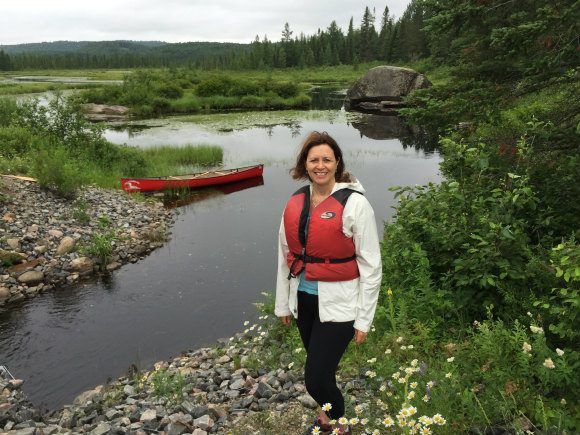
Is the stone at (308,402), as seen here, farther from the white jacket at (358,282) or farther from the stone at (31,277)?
the stone at (31,277)

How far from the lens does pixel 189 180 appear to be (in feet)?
65.5

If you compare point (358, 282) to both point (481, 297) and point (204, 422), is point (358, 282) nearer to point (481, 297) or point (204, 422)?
point (204, 422)

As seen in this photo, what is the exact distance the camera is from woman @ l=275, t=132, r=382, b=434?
3.49 metres

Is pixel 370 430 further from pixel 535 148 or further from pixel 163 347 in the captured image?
pixel 163 347

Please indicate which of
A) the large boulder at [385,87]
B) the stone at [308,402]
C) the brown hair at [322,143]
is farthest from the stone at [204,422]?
the large boulder at [385,87]

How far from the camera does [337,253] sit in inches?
139

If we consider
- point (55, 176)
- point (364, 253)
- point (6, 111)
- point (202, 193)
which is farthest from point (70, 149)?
point (364, 253)

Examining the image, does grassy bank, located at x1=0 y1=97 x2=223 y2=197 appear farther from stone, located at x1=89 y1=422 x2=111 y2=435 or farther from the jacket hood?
the jacket hood

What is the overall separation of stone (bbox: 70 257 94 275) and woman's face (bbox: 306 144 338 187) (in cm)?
1092

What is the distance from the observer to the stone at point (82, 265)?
12.6m

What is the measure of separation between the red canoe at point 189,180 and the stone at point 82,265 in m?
6.69

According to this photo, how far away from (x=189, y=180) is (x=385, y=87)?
35155 millimetres

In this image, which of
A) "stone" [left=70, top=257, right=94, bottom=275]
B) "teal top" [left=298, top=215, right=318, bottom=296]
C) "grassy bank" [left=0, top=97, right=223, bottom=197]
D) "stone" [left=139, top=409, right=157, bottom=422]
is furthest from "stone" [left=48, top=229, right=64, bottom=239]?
"teal top" [left=298, top=215, right=318, bottom=296]

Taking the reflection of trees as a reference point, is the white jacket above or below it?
above
